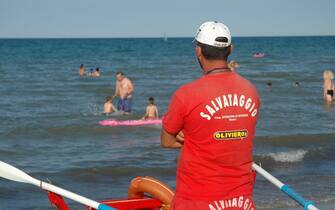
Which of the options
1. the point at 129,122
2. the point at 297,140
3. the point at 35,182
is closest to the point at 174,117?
the point at 35,182

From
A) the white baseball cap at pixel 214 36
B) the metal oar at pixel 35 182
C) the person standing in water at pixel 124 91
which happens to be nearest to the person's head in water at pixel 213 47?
the white baseball cap at pixel 214 36

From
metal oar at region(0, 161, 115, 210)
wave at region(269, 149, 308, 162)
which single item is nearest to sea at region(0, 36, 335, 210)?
wave at region(269, 149, 308, 162)

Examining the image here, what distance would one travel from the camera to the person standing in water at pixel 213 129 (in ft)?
11.5

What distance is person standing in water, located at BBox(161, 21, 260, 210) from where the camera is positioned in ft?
11.5

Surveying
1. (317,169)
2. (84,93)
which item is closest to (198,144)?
(317,169)

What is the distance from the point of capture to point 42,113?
22.9 m

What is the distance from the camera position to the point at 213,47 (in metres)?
3.59

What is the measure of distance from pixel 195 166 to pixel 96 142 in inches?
518

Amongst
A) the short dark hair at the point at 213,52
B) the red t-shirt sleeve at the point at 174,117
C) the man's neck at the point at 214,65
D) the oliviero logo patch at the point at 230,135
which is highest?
the short dark hair at the point at 213,52

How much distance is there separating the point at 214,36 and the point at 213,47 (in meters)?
0.06

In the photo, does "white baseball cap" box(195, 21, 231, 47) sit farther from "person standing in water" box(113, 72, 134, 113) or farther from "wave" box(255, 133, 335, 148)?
"person standing in water" box(113, 72, 134, 113)

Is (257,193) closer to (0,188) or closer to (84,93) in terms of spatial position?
(0,188)

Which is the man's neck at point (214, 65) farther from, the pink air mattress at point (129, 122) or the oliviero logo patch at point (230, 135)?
the pink air mattress at point (129, 122)

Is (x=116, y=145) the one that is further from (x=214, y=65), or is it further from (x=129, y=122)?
(x=214, y=65)
